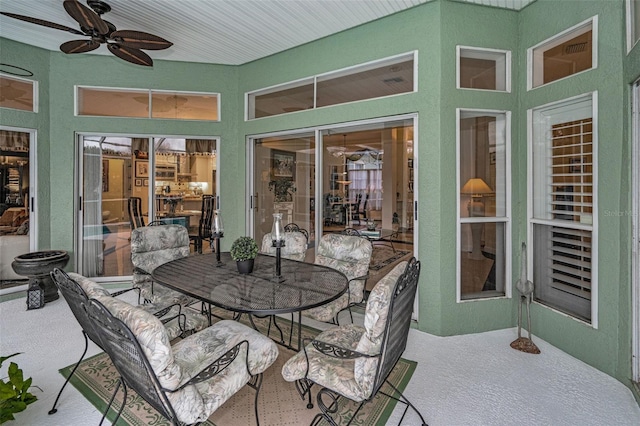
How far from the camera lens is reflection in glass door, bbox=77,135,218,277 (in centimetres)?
489

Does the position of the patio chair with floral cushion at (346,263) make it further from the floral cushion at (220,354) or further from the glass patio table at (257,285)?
the floral cushion at (220,354)

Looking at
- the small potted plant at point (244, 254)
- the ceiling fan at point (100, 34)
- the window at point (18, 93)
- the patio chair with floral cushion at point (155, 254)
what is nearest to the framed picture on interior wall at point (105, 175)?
the window at point (18, 93)

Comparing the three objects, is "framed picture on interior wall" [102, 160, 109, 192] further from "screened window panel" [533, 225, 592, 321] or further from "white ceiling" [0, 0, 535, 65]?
"screened window panel" [533, 225, 592, 321]

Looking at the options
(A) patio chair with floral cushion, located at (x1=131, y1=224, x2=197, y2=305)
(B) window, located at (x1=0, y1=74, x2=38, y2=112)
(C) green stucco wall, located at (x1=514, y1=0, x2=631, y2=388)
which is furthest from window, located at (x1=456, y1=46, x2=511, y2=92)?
(B) window, located at (x1=0, y1=74, x2=38, y2=112)

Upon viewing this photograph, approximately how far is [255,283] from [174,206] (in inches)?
131

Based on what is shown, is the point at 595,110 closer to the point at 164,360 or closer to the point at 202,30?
the point at 164,360

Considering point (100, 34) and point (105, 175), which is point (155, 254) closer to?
point (100, 34)

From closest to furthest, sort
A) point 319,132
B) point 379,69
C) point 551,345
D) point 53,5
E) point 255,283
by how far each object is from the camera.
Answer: point 255,283, point 551,345, point 53,5, point 379,69, point 319,132

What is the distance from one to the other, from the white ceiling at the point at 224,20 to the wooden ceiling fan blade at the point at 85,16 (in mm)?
600

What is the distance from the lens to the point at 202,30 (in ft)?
Result: 13.1

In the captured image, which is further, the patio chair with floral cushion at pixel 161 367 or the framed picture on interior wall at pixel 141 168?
the framed picture on interior wall at pixel 141 168

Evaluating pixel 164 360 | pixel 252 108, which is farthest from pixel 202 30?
pixel 164 360

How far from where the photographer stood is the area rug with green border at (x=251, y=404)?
209 cm

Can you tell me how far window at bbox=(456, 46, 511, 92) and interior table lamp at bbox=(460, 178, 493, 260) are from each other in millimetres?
980
